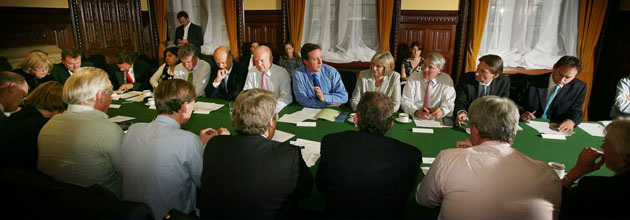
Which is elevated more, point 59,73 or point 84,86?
point 84,86

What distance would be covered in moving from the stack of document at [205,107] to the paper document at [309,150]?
114cm

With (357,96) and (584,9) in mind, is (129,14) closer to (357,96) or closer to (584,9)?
(357,96)

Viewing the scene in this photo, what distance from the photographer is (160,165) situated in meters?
1.59

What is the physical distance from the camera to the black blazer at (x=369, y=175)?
1.41m

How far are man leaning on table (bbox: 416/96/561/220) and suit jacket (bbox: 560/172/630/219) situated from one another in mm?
90

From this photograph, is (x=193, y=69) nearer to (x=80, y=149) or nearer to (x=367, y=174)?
(x=80, y=149)

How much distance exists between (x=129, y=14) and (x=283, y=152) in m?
6.69

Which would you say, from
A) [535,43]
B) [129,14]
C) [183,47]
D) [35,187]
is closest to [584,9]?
[535,43]

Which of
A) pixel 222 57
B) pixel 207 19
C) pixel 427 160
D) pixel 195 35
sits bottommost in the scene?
pixel 427 160

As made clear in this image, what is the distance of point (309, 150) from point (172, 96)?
2.71 feet

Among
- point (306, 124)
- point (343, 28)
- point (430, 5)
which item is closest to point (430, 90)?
point (306, 124)

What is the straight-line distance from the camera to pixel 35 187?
1034 mm

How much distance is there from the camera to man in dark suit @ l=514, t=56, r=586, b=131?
106 inches

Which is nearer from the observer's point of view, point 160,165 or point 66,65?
point 160,165
